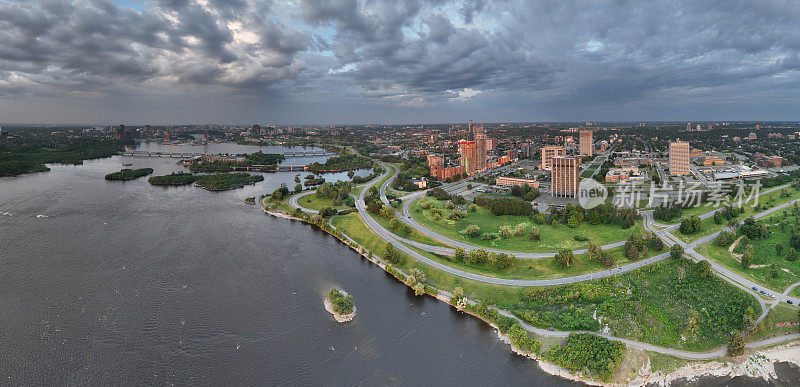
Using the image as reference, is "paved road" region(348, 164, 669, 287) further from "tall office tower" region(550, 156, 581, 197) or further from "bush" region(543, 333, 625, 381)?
"tall office tower" region(550, 156, 581, 197)

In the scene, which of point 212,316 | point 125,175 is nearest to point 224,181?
point 125,175

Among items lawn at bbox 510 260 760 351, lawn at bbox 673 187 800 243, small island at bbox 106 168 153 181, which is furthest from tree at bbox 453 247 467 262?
small island at bbox 106 168 153 181

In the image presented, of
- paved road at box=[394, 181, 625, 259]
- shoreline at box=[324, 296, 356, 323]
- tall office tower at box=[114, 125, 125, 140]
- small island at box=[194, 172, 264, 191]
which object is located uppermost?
tall office tower at box=[114, 125, 125, 140]

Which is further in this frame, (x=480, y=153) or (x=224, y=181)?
(x=480, y=153)

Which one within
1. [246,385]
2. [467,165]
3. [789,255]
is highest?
[467,165]

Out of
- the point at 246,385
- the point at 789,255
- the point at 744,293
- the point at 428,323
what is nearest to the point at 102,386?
the point at 246,385

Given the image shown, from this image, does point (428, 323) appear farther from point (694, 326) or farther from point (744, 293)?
point (744, 293)

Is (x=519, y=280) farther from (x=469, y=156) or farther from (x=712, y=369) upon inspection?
(x=469, y=156)
